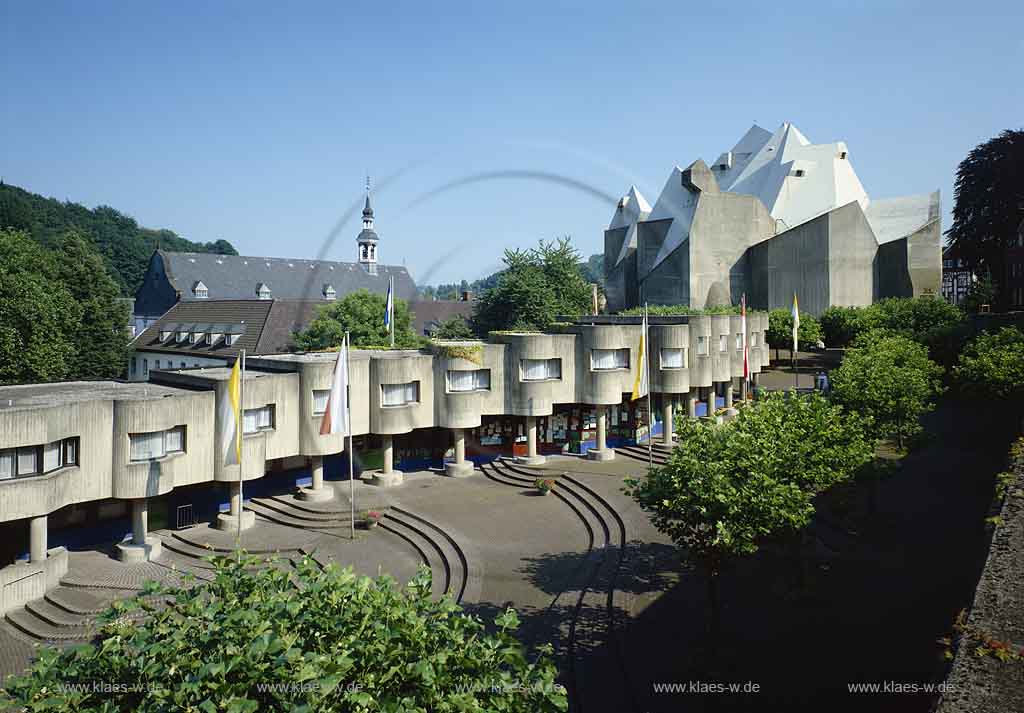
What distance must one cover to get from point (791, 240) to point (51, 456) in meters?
68.7

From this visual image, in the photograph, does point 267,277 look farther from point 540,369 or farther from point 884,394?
point 884,394

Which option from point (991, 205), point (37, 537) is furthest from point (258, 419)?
point (991, 205)

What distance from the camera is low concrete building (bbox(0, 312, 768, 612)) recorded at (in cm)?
2727

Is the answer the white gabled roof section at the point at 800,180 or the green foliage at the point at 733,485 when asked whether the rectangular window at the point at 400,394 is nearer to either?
the green foliage at the point at 733,485

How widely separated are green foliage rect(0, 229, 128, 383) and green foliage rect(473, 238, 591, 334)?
35098 millimetres

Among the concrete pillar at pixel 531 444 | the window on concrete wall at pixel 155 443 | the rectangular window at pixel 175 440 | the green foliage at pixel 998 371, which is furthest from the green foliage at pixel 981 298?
the window on concrete wall at pixel 155 443

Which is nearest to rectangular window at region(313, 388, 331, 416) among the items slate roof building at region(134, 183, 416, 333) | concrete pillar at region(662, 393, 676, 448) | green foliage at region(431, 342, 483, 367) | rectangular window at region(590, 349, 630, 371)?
green foliage at region(431, 342, 483, 367)

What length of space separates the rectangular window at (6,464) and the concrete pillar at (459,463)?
21.2 m

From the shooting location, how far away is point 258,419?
111ft

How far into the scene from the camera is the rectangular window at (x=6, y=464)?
25.8m

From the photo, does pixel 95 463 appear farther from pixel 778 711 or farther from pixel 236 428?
pixel 778 711

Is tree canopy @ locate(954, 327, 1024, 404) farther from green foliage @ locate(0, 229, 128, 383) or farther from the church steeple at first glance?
the church steeple

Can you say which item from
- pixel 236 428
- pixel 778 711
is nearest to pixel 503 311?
pixel 236 428

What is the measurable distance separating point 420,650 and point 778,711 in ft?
38.6
